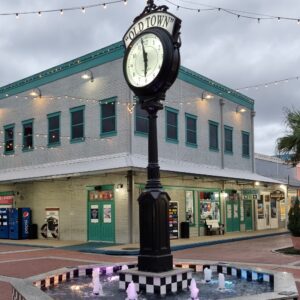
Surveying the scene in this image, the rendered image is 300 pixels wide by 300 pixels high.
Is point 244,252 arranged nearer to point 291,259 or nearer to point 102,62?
point 291,259

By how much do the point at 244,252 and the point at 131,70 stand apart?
37.2ft

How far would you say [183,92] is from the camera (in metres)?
25.6

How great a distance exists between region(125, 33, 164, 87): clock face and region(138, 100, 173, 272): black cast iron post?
0.52 metres

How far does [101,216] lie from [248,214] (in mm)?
11942

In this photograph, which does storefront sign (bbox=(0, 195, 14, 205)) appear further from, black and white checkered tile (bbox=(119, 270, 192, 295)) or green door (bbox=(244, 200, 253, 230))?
black and white checkered tile (bbox=(119, 270, 192, 295))

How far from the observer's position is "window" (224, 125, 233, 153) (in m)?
29.3

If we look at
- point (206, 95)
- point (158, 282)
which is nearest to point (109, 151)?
point (206, 95)

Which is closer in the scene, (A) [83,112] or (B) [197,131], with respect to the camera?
(A) [83,112]

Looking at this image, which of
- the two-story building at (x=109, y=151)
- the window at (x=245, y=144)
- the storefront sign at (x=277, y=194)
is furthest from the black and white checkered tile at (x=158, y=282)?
the storefront sign at (x=277, y=194)

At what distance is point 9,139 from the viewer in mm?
28672

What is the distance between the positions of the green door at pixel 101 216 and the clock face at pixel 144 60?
13.0 m

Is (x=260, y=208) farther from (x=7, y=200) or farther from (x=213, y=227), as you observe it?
(x=7, y=200)

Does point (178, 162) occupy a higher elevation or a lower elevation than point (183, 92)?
lower

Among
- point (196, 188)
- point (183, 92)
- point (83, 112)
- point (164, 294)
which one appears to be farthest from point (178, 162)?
point (164, 294)
